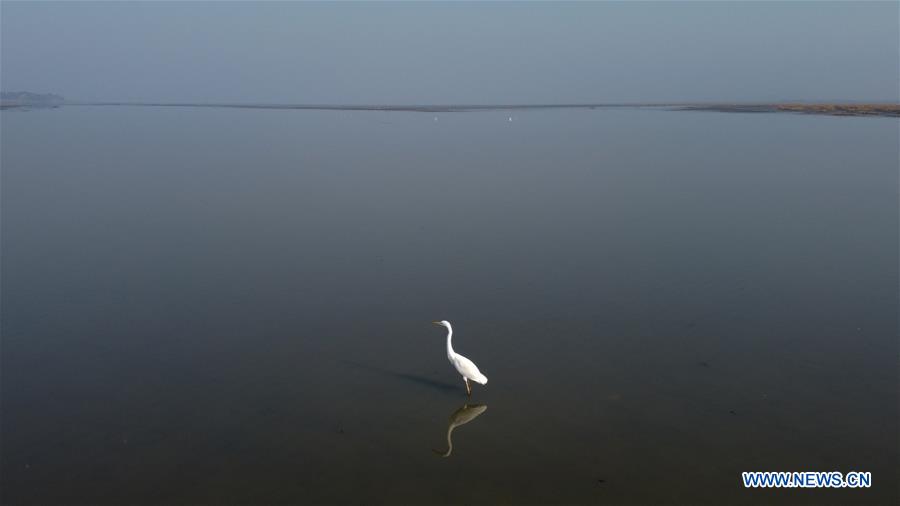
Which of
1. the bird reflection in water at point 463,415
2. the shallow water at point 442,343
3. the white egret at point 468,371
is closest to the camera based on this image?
the shallow water at point 442,343

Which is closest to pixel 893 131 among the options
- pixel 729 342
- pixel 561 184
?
pixel 561 184

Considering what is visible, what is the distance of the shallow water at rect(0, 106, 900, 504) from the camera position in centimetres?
684

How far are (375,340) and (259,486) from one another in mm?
3215

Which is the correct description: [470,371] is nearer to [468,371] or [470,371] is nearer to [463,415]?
[468,371]

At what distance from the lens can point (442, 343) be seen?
954 centimetres

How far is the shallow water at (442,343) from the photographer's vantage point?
269 inches

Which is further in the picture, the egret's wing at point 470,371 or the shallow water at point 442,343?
the egret's wing at point 470,371

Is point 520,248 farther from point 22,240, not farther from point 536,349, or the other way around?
point 22,240

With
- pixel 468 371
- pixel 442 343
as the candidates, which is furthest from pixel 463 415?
pixel 442 343

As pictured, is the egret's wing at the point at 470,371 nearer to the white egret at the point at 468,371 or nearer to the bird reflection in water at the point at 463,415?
the white egret at the point at 468,371

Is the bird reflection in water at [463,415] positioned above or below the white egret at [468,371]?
below

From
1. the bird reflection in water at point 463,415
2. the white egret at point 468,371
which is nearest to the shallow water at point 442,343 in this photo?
the bird reflection in water at point 463,415

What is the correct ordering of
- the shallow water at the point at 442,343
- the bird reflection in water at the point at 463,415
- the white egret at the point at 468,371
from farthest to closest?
the white egret at the point at 468,371
the bird reflection in water at the point at 463,415
the shallow water at the point at 442,343

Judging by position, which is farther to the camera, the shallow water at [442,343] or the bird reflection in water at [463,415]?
the bird reflection in water at [463,415]
